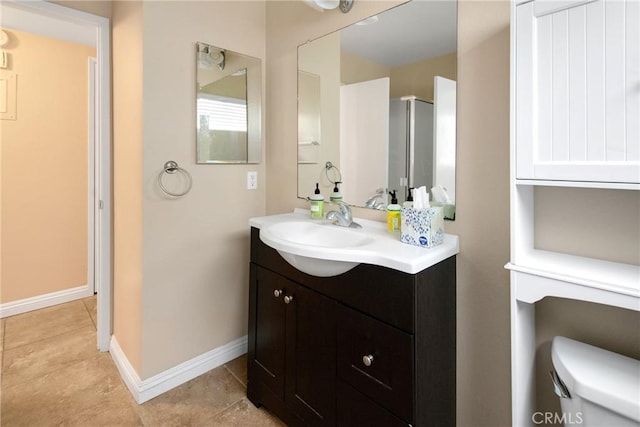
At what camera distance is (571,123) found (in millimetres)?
844

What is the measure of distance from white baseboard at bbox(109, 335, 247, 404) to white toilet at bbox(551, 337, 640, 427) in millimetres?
1710

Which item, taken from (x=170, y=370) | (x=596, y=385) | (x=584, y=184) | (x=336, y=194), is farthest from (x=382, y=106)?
(x=170, y=370)

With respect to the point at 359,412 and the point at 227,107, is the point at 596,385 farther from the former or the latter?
the point at 227,107

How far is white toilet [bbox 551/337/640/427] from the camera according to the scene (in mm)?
774

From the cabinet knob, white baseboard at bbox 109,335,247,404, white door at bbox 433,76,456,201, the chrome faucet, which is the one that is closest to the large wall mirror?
white door at bbox 433,76,456,201

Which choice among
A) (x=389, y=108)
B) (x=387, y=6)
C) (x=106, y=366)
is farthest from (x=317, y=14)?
(x=106, y=366)

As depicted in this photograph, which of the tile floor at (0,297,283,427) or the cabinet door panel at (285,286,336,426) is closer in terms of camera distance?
the cabinet door panel at (285,286,336,426)

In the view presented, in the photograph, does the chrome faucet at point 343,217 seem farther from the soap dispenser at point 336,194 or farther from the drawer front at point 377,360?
the drawer front at point 377,360

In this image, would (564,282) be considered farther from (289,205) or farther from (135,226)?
(135,226)

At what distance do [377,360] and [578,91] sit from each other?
3.11ft

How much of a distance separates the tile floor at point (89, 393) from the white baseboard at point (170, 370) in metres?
0.03

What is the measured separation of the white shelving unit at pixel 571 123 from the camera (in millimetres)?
771

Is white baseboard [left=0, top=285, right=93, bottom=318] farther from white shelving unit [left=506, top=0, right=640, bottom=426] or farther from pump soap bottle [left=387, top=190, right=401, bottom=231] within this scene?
white shelving unit [left=506, top=0, right=640, bottom=426]

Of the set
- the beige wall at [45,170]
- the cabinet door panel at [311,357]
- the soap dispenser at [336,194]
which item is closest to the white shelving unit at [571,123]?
the cabinet door panel at [311,357]
